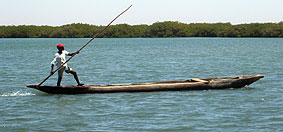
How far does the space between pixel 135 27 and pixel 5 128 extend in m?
164

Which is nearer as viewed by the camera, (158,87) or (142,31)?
(158,87)

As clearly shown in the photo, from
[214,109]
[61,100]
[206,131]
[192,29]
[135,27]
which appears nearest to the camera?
[206,131]

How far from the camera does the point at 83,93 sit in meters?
16.9

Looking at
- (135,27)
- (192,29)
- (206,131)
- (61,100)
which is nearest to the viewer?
(206,131)

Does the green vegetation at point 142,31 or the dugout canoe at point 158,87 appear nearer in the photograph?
the dugout canoe at point 158,87

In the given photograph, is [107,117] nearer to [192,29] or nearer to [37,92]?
[37,92]

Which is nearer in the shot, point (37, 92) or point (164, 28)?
point (37, 92)

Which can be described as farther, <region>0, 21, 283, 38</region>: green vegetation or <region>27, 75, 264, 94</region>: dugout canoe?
<region>0, 21, 283, 38</region>: green vegetation

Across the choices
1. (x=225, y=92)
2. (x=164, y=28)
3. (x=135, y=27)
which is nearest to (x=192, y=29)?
(x=164, y=28)

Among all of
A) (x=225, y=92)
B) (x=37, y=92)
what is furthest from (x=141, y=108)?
(x=37, y=92)

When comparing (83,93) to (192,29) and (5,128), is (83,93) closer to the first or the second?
(5,128)

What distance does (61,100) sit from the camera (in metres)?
16.3

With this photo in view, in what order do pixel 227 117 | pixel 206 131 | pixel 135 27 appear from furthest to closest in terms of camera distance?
pixel 135 27 → pixel 227 117 → pixel 206 131

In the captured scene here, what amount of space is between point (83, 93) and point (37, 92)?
2.41 m
